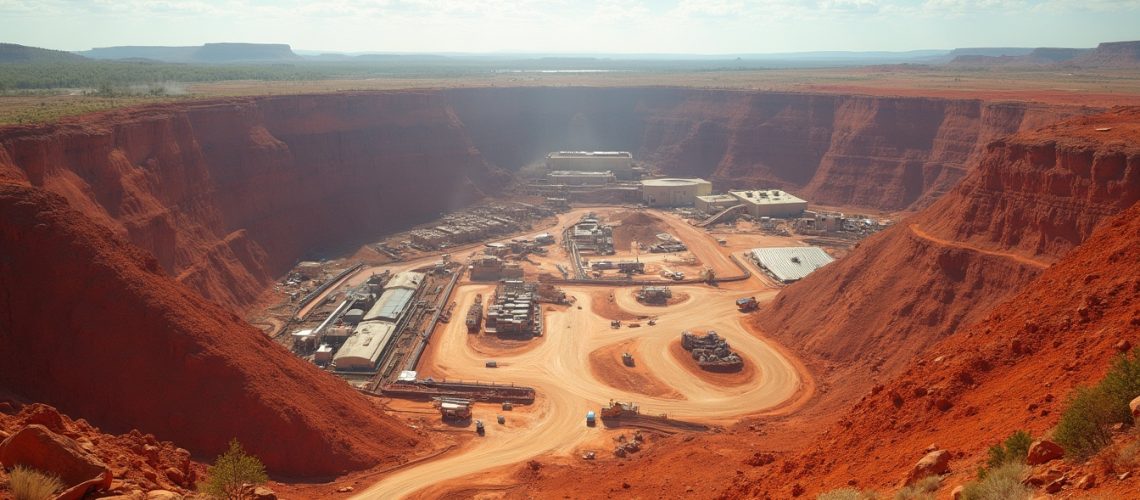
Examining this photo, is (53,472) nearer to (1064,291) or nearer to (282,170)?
(1064,291)

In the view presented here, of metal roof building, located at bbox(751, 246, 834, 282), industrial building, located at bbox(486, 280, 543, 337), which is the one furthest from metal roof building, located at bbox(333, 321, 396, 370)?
metal roof building, located at bbox(751, 246, 834, 282)

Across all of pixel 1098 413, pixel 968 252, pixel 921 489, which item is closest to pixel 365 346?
pixel 968 252

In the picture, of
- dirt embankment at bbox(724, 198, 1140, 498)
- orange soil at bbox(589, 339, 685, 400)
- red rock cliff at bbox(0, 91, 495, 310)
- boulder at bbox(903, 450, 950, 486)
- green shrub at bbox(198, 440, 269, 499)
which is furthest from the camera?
red rock cliff at bbox(0, 91, 495, 310)

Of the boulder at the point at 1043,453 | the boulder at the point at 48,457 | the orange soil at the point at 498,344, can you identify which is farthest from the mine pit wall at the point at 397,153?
the boulder at the point at 1043,453

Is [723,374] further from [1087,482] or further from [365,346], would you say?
[1087,482]

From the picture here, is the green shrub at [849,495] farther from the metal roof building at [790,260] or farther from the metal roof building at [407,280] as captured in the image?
the metal roof building at [790,260]

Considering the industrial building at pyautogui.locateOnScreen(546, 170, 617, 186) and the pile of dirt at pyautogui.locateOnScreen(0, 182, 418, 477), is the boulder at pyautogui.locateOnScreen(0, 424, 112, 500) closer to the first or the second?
the pile of dirt at pyautogui.locateOnScreen(0, 182, 418, 477)
